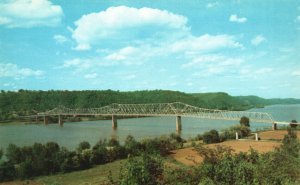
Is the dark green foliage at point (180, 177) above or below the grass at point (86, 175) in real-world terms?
above

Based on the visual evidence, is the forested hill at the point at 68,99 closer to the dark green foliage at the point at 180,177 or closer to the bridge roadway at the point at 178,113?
the bridge roadway at the point at 178,113

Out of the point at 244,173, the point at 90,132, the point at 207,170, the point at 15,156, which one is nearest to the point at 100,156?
the point at 15,156

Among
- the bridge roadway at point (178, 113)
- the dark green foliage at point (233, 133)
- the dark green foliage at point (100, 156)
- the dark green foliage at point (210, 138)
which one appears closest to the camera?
the dark green foliage at point (100, 156)

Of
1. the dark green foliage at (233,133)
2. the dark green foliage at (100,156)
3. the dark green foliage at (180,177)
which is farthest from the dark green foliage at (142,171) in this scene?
the dark green foliage at (233,133)

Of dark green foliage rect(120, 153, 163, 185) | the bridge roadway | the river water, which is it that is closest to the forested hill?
the bridge roadway

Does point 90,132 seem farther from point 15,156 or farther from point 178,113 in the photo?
point 15,156

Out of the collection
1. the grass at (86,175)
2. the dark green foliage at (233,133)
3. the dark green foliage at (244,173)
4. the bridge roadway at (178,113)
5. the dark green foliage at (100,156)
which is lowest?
the grass at (86,175)

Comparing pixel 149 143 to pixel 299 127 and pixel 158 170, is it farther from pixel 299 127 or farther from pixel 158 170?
pixel 299 127

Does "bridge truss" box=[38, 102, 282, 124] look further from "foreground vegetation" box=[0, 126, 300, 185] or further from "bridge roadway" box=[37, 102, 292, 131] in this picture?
"foreground vegetation" box=[0, 126, 300, 185]
